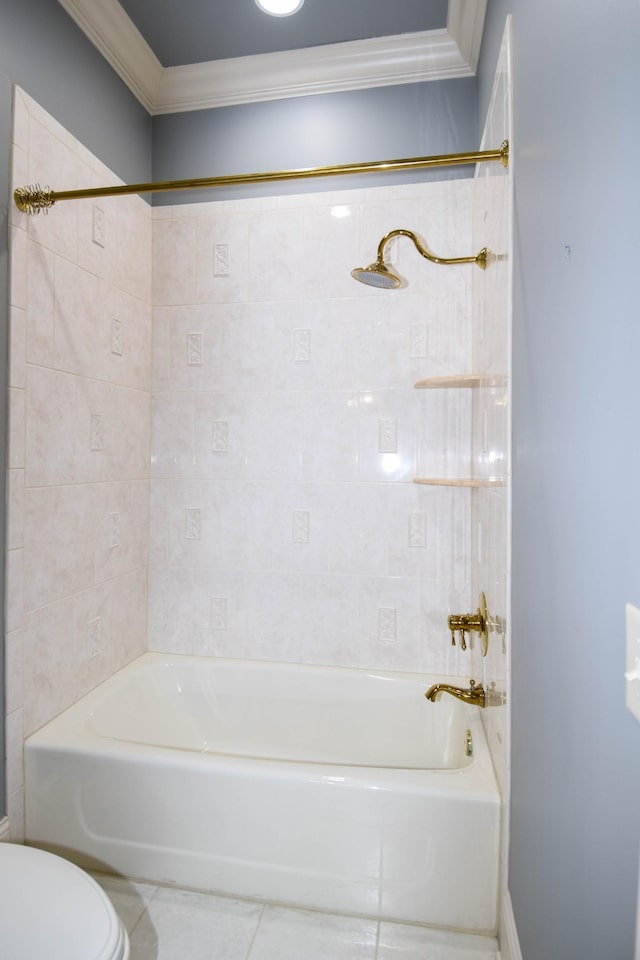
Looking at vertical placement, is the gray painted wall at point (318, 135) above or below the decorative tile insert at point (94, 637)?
above

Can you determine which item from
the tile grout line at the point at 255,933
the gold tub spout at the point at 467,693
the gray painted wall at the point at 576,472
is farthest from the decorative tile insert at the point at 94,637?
the gray painted wall at the point at 576,472

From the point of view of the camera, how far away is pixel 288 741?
205 centimetres

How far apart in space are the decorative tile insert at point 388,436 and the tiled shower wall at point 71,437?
38.0 inches

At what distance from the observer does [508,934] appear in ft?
4.11

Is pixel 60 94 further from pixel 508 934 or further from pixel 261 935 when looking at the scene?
pixel 508 934

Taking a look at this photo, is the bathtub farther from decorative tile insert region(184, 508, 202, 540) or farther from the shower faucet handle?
decorative tile insert region(184, 508, 202, 540)

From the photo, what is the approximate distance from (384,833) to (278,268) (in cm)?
194

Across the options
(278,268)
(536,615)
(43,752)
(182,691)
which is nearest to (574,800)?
(536,615)

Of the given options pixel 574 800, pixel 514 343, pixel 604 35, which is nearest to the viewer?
pixel 604 35

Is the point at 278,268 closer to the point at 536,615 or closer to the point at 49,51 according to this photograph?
the point at 49,51

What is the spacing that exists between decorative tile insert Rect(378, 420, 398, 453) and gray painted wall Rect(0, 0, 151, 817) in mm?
1255

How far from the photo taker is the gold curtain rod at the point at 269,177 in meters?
1.33

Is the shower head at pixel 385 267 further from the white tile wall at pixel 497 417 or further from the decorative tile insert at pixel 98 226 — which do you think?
the decorative tile insert at pixel 98 226

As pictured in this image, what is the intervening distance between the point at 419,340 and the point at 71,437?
1282 millimetres
